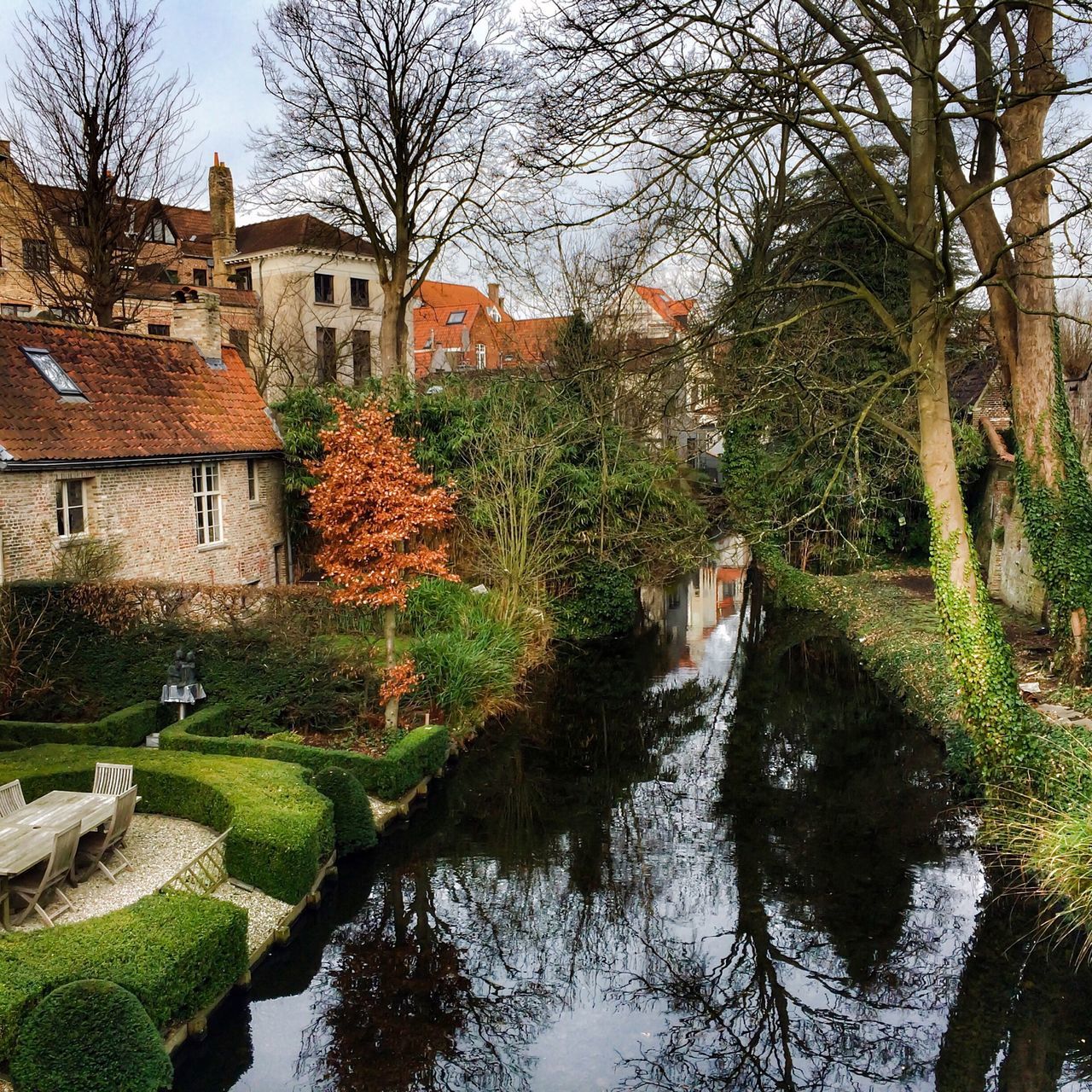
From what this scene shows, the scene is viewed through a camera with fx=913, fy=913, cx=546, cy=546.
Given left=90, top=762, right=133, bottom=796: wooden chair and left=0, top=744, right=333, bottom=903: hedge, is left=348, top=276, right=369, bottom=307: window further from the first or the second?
left=90, top=762, right=133, bottom=796: wooden chair

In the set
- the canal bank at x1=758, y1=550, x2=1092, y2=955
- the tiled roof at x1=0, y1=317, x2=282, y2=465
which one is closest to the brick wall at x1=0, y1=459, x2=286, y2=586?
the tiled roof at x1=0, y1=317, x2=282, y2=465

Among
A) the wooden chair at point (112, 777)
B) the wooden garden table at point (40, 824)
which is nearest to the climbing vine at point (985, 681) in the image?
the wooden garden table at point (40, 824)

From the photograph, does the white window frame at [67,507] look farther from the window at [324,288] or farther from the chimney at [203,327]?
the window at [324,288]

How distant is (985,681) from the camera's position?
38.1 ft

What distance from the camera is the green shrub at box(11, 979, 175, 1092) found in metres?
6.59

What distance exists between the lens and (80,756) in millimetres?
11570

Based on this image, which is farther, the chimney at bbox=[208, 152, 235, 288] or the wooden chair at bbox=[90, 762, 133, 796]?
the chimney at bbox=[208, 152, 235, 288]

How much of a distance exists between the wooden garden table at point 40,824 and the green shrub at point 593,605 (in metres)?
14.1

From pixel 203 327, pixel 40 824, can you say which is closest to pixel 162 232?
pixel 203 327

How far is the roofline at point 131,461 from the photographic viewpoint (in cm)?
1533

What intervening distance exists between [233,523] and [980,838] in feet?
53.8

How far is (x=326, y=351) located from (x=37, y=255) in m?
11.5

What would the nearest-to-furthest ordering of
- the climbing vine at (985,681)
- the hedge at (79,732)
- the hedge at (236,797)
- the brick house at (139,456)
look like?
the hedge at (236,797) → the climbing vine at (985,681) → the hedge at (79,732) → the brick house at (139,456)

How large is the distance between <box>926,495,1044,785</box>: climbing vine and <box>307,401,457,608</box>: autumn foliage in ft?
23.6
